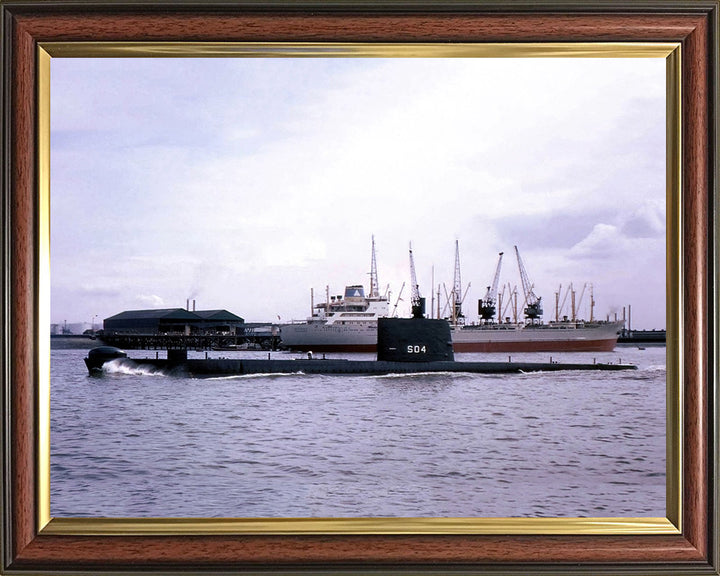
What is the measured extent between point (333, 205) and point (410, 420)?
890mm

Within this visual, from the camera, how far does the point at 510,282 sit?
2.44m

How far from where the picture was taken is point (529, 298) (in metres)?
2.50

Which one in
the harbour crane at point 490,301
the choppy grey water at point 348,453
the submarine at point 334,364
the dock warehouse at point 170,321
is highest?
the harbour crane at point 490,301

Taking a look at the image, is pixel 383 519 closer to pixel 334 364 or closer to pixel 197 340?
pixel 197 340

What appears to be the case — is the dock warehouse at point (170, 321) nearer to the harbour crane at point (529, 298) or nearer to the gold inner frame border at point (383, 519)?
the gold inner frame border at point (383, 519)

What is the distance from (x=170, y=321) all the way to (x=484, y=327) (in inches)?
60.1

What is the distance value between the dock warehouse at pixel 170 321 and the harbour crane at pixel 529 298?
1169mm

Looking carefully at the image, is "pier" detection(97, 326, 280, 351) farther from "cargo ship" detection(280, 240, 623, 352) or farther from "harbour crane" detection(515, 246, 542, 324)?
"harbour crane" detection(515, 246, 542, 324)

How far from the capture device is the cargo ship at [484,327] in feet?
8.04

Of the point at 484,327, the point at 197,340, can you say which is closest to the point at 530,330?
the point at 484,327

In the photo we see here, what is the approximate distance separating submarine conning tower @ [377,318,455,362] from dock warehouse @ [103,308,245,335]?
94 centimetres

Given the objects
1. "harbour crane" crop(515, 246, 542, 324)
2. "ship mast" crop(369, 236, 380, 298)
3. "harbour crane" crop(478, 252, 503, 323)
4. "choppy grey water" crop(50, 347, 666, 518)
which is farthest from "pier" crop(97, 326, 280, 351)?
"harbour crane" crop(515, 246, 542, 324)

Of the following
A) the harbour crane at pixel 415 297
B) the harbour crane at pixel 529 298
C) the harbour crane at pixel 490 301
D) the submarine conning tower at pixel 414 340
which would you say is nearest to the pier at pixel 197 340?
the harbour crane at pixel 415 297

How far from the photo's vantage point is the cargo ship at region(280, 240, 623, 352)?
96.5 inches
